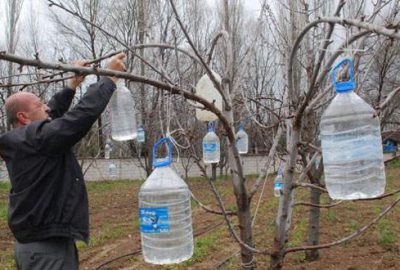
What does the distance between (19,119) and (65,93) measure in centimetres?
33

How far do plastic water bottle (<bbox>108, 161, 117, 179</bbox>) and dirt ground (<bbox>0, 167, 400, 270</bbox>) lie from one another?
9787 millimetres

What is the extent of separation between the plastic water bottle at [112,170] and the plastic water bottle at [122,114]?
713 inches

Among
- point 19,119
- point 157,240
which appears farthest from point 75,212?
point 19,119

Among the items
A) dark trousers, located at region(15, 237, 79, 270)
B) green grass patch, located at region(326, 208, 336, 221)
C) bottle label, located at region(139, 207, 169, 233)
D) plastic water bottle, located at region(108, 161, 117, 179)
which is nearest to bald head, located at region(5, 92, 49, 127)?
dark trousers, located at region(15, 237, 79, 270)

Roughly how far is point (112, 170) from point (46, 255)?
1865 cm

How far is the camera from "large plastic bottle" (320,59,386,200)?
1.78 meters

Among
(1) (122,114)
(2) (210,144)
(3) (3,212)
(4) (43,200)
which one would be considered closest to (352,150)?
(1) (122,114)

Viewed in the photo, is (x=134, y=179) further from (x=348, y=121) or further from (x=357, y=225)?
(x=348, y=121)

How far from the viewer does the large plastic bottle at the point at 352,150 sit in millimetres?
1777

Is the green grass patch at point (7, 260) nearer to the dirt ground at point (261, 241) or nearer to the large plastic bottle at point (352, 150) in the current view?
the dirt ground at point (261, 241)

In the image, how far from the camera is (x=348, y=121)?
1827 mm

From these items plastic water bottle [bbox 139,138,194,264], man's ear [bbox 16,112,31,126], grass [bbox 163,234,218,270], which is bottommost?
grass [bbox 163,234,218,270]

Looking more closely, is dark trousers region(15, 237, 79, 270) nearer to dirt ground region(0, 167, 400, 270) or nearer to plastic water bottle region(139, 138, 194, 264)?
plastic water bottle region(139, 138, 194, 264)

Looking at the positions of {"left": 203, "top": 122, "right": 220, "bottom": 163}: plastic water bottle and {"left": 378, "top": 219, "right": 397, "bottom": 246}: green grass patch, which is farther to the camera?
{"left": 378, "top": 219, "right": 397, "bottom": 246}: green grass patch
